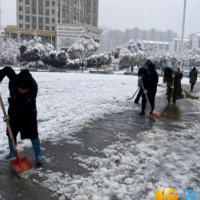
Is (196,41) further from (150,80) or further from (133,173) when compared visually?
(133,173)

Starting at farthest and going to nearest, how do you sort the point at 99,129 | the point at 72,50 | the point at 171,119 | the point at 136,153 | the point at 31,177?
the point at 72,50
the point at 171,119
the point at 99,129
the point at 136,153
the point at 31,177

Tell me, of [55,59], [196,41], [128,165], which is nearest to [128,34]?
[196,41]

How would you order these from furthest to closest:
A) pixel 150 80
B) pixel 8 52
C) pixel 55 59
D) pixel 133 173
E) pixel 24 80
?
pixel 8 52 → pixel 55 59 → pixel 150 80 → pixel 133 173 → pixel 24 80

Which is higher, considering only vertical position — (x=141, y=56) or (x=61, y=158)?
(x=141, y=56)

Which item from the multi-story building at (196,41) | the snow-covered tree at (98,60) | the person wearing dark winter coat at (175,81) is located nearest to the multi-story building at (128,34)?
the multi-story building at (196,41)

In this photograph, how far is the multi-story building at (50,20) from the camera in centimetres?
6141

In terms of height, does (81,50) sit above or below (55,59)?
above

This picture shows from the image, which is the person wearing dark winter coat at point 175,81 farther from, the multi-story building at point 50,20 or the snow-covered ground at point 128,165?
the multi-story building at point 50,20

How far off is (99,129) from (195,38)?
101 metres

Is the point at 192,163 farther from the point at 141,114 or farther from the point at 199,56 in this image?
the point at 199,56

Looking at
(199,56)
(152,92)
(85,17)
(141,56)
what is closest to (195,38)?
(199,56)

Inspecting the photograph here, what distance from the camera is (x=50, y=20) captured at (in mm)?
72562

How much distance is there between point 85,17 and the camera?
9194 centimetres

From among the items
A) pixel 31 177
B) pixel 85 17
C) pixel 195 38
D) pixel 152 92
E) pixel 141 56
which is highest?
pixel 85 17
